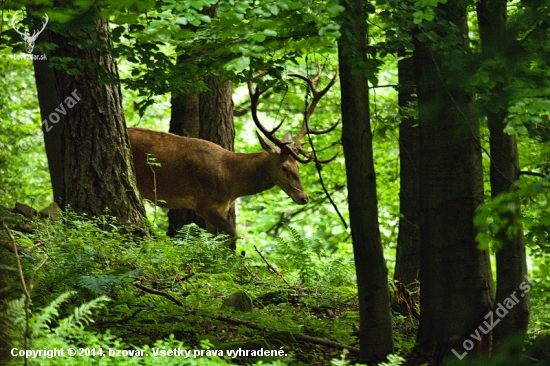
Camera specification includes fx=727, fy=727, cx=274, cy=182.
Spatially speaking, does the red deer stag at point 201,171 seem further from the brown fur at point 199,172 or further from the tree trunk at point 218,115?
the tree trunk at point 218,115

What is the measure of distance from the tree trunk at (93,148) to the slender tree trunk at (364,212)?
4001mm

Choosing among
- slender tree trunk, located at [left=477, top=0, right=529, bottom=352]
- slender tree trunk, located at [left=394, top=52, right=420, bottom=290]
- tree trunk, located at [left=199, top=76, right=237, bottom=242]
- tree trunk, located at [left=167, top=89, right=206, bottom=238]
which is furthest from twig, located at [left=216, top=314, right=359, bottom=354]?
tree trunk, located at [left=167, top=89, right=206, bottom=238]

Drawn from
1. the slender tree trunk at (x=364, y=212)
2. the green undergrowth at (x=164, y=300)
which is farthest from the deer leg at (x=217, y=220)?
the slender tree trunk at (x=364, y=212)

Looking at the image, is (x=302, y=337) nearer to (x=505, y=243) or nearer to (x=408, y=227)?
(x=505, y=243)

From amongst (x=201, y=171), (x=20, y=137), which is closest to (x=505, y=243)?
(x=201, y=171)

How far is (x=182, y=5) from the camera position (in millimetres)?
4098

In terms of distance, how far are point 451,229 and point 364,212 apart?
731 millimetres

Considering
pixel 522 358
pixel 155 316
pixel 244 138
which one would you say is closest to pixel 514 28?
pixel 522 358

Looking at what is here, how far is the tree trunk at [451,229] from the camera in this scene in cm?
529

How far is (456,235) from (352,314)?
161 centimetres

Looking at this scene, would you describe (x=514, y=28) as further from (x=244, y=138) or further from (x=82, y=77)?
(x=244, y=138)

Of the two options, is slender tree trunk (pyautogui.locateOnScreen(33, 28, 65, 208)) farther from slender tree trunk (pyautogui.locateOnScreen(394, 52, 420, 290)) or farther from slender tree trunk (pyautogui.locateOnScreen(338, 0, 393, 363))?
slender tree trunk (pyautogui.locateOnScreen(338, 0, 393, 363))

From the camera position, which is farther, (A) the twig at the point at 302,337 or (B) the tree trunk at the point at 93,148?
(B) the tree trunk at the point at 93,148

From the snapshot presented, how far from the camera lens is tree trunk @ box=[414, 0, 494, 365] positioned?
5293 millimetres
